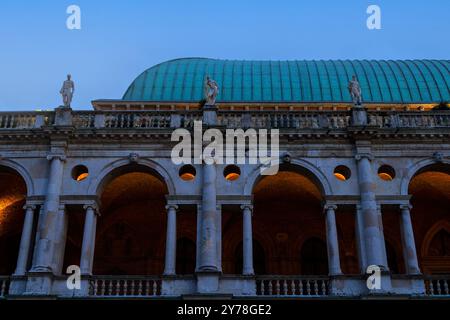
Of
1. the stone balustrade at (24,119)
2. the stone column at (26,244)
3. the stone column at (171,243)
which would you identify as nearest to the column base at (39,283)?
the stone column at (26,244)

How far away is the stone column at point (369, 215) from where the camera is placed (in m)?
22.8

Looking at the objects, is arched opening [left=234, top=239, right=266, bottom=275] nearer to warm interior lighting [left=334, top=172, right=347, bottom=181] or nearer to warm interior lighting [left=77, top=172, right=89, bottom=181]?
warm interior lighting [left=334, top=172, right=347, bottom=181]

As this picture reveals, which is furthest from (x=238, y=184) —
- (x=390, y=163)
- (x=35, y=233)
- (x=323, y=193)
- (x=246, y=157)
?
(x=35, y=233)

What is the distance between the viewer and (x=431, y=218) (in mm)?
29109

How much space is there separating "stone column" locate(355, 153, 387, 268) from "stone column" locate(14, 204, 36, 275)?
41.5 ft

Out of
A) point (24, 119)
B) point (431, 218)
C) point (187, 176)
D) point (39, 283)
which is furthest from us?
point (431, 218)

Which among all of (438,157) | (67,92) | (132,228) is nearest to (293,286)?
(438,157)

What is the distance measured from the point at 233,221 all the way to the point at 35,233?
29.8 feet

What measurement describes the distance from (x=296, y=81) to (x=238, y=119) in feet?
28.6

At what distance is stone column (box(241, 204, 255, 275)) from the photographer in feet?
74.6

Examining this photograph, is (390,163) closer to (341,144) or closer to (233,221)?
(341,144)

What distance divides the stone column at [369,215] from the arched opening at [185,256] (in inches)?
357

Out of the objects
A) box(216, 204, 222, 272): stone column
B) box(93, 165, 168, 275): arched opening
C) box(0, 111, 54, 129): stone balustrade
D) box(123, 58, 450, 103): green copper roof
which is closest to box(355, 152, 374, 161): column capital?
box(216, 204, 222, 272): stone column

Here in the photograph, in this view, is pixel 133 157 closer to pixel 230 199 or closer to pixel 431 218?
pixel 230 199
